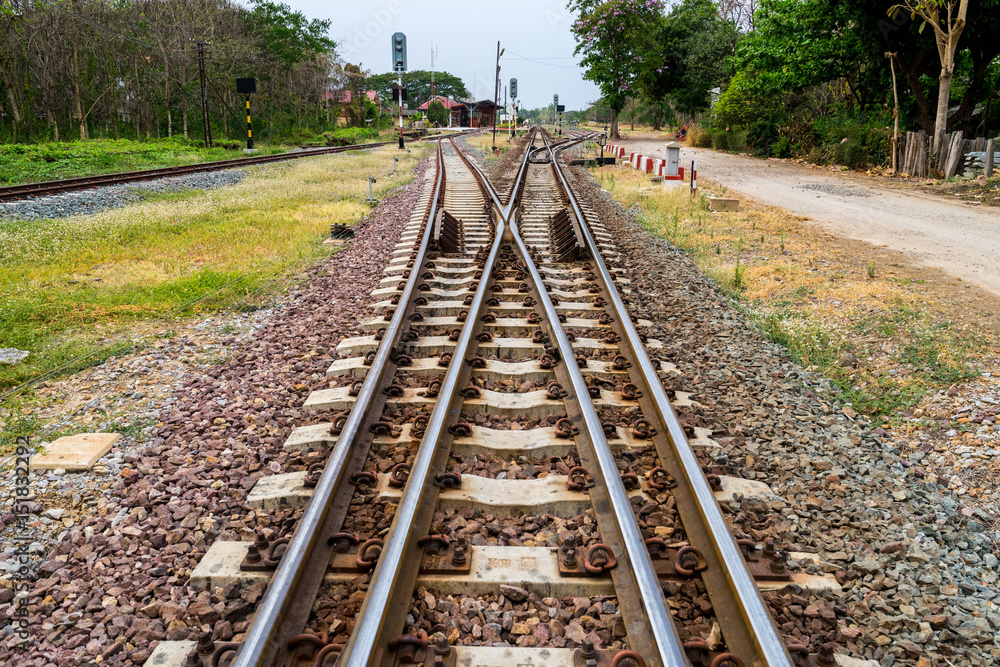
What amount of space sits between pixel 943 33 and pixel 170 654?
70.1 ft

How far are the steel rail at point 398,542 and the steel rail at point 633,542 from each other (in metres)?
0.76

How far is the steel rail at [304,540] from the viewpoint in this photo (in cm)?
217

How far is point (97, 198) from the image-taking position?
13.2m

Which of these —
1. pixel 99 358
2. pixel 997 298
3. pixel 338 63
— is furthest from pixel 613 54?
pixel 99 358

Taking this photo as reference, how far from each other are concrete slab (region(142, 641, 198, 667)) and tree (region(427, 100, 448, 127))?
3679 inches

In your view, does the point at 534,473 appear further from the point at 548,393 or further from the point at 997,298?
the point at 997,298

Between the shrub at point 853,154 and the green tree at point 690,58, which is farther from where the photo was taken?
the green tree at point 690,58

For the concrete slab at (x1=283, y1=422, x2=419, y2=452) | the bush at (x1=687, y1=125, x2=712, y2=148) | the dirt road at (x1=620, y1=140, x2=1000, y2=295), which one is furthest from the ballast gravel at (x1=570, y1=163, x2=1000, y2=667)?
the bush at (x1=687, y1=125, x2=712, y2=148)

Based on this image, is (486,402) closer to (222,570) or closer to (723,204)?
(222,570)

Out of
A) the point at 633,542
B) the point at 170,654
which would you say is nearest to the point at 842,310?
the point at 633,542

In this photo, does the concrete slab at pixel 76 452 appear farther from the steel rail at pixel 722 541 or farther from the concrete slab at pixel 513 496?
the steel rail at pixel 722 541

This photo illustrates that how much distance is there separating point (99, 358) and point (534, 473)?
3.82 m

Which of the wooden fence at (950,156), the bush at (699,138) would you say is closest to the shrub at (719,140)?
the bush at (699,138)

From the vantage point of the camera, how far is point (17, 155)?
19281mm
